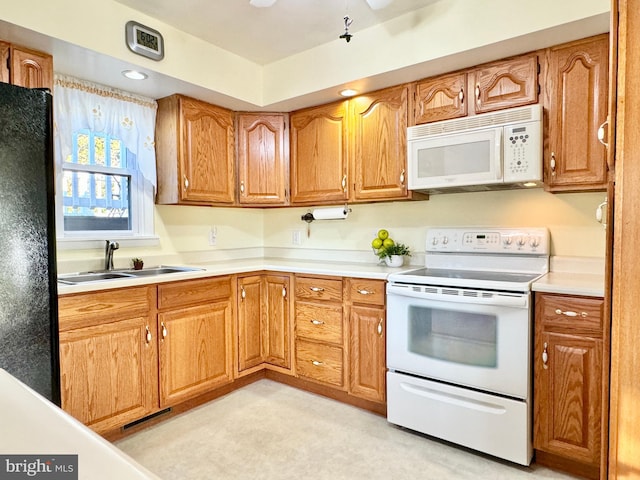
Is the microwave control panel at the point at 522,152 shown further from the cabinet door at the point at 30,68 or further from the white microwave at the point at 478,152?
the cabinet door at the point at 30,68

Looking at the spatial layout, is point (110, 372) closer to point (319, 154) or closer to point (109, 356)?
point (109, 356)

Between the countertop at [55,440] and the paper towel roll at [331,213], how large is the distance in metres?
2.56

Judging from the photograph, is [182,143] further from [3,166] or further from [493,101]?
[493,101]

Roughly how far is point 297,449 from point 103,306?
4.20 feet

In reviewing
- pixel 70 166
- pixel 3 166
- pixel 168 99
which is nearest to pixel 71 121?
pixel 70 166

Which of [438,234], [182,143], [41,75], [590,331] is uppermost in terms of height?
[41,75]

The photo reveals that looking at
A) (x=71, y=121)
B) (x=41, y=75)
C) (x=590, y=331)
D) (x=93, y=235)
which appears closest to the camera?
(x=590, y=331)

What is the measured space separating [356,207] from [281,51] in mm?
1244

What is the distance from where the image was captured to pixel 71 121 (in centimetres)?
242

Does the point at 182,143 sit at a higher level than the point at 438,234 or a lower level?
higher

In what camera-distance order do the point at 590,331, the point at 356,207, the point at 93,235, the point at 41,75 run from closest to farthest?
1. the point at 590,331
2. the point at 41,75
3. the point at 93,235
4. the point at 356,207

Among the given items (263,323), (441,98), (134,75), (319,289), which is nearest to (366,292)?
(319,289)

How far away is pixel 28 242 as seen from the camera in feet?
4.17

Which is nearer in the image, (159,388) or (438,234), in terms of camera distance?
(159,388)
